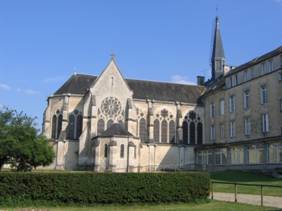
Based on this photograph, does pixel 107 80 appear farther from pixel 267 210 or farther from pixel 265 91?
pixel 267 210

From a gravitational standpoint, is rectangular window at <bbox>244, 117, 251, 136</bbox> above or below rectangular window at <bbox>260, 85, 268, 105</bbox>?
below

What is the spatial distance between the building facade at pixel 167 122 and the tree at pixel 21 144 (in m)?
10.3

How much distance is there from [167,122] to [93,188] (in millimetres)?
40254

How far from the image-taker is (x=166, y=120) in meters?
59.4

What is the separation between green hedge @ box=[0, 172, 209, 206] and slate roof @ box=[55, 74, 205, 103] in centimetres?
3693

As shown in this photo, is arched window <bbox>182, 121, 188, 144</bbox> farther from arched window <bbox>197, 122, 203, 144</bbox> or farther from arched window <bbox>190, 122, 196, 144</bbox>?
arched window <bbox>197, 122, 203, 144</bbox>

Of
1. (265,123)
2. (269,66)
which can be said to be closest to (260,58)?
(269,66)

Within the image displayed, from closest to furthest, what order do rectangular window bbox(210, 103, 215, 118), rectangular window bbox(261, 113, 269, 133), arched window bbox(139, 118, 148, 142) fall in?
rectangular window bbox(261, 113, 269, 133), arched window bbox(139, 118, 148, 142), rectangular window bbox(210, 103, 215, 118)

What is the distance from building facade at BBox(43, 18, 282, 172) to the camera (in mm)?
46150

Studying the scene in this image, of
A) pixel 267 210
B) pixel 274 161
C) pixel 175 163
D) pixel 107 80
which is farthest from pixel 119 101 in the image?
pixel 267 210

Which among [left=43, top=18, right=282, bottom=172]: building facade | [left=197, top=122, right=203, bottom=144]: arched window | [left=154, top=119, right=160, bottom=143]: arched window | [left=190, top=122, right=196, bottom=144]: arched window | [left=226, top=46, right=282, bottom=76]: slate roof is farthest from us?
[left=197, top=122, right=203, bottom=144]: arched window

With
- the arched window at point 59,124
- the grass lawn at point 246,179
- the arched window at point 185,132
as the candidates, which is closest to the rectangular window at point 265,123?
the grass lawn at point 246,179

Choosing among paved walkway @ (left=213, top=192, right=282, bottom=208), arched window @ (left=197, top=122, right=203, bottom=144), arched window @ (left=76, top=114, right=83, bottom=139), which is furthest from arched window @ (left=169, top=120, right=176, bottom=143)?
paved walkway @ (left=213, top=192, right=282, bottom=208)

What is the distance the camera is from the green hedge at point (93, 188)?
759 inches
